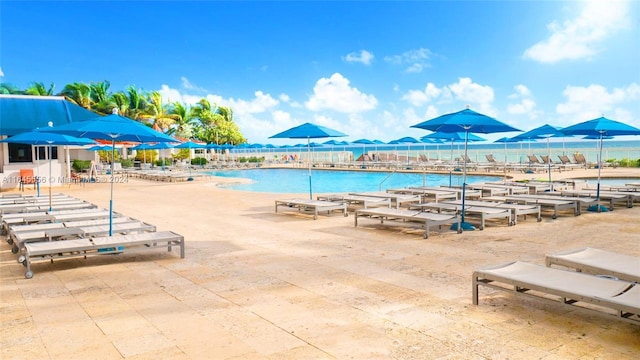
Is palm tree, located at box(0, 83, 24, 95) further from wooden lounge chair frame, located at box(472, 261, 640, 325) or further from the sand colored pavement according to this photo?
wooden lounge chair frame, located at box(472, 261, 640, 325)

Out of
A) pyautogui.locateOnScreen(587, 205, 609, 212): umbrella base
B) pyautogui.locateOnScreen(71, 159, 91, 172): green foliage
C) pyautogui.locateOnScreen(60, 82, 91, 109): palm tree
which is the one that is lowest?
pyautogui.locateOnScreen(587, 205, 609, 212): umbrella base

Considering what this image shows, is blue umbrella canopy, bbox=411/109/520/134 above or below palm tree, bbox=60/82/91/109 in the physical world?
below

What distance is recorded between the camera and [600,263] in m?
4.62

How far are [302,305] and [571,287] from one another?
218cm

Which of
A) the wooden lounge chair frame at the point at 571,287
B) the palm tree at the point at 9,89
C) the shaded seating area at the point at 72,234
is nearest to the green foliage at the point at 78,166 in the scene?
the shaded seating area at the point at 72,234

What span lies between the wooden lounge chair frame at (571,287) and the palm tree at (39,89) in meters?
43.2

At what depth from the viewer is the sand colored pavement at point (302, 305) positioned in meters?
3.36

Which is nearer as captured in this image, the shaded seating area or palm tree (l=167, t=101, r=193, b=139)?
the shaded seating area

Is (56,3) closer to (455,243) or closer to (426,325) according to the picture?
(455,243)

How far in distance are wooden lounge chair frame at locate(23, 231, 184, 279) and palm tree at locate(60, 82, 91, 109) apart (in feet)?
118

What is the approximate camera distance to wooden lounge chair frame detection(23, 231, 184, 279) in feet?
17.8

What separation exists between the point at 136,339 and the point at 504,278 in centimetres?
293

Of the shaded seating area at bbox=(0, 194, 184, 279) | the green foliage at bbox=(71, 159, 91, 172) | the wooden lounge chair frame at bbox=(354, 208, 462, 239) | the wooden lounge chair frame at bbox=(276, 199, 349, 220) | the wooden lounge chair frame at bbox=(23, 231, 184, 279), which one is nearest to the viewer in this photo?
the wooden lounge chair frame at bbox=(23, 231, 184, 279)

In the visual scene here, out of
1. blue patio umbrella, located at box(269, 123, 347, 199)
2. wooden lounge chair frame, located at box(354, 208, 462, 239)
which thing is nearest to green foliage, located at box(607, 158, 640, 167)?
blue patio umbrella, located at box(269, 123, 347, 199)
